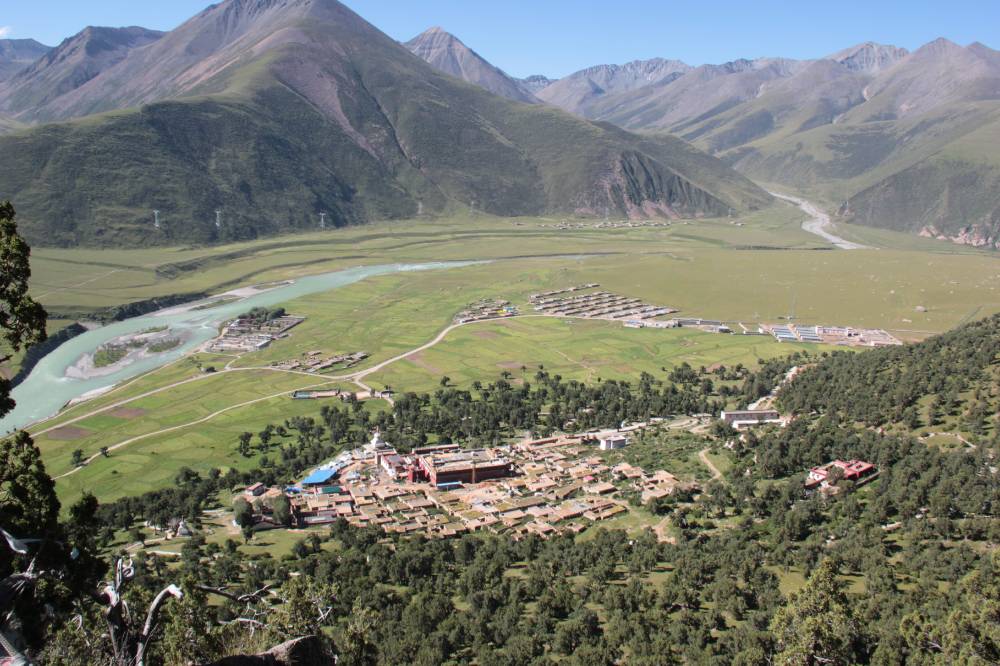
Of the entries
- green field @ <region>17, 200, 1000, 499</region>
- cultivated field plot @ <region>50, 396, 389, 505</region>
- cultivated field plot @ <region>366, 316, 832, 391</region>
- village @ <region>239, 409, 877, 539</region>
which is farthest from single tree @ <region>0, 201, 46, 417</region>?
cultivated field plot @ <region>366, 316, 832, 391</region>

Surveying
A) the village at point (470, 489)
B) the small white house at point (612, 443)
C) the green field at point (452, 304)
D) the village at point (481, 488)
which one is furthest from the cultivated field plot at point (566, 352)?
the village at point (481, 488)

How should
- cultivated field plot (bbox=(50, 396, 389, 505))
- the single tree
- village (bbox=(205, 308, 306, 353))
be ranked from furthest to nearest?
village (bbox=(205, 308, 306, 353)) → cultivated field plot (bbox=(50, 396, 389, 505)) → the single tree

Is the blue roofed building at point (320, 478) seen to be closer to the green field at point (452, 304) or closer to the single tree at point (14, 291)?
the green field at point (452, 304)

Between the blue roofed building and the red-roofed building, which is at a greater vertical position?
the red-roofed building

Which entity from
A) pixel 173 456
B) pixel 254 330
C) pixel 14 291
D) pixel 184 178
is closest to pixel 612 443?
pixel 173 456

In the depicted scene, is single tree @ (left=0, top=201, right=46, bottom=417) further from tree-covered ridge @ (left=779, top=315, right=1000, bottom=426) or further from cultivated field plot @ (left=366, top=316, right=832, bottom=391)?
cultivated field plot @ (left=366, top=316, right=832, bottom=391)

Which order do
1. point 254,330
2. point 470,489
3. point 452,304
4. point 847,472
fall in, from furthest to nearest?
point 452,304 < point 254,330 < point 470,489 < point 847,472

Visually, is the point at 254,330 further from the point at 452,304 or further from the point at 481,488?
the point at 481,488
